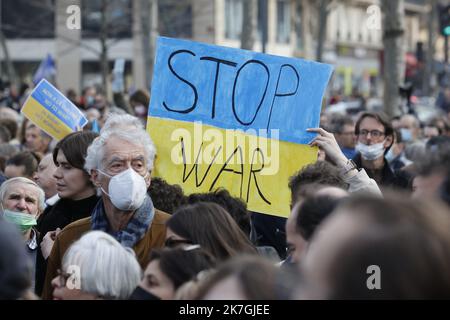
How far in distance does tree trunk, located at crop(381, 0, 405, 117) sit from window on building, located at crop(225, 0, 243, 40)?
99.5 ft

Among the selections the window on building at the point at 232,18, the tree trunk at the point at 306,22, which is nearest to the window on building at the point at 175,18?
the window on building at the point at 232,18

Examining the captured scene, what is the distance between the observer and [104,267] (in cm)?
346

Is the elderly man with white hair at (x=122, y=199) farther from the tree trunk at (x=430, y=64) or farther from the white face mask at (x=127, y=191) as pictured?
the tree trunk at (x=430, y=64)

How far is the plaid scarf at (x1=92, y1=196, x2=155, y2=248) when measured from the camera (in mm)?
4520

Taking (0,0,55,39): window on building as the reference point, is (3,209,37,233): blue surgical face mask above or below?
below

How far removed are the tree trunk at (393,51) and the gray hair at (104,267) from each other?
1383cm

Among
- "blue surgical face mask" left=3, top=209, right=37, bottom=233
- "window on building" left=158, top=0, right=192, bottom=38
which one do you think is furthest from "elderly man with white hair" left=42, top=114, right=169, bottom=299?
"window on building" left=158, top=0, right=192, bottom=38

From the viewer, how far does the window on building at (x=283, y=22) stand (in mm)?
51188

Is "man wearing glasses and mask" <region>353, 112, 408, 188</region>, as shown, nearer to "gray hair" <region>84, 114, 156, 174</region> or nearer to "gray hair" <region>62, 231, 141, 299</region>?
"gray hair" <region>84, 114, 156, 174</region>

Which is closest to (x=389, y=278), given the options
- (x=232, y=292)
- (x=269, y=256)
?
(x=232, y=292)

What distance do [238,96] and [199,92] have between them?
0.22 metres

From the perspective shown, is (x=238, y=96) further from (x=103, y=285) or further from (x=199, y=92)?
(x=103, y=285)

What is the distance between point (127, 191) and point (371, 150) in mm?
3161

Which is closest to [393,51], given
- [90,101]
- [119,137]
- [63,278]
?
[90,101]
